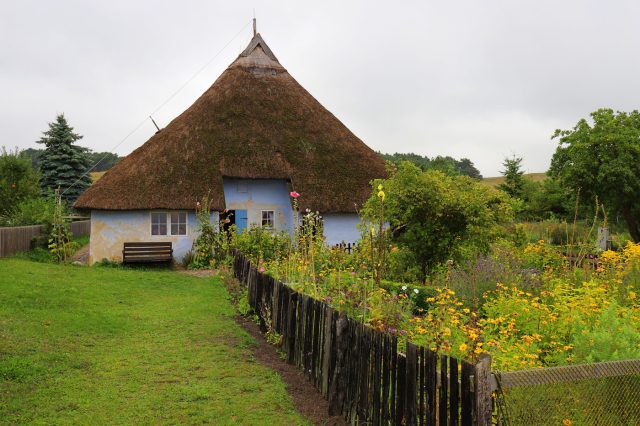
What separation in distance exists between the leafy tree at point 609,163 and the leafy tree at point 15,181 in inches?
1150

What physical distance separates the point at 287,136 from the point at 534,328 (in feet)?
53.7

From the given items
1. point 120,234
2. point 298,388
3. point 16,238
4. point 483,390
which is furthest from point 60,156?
point 483,390

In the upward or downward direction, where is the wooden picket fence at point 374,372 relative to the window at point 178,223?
downward

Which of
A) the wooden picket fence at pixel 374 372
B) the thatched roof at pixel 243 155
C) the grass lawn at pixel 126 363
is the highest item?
the thatched roof at pixel 243 155

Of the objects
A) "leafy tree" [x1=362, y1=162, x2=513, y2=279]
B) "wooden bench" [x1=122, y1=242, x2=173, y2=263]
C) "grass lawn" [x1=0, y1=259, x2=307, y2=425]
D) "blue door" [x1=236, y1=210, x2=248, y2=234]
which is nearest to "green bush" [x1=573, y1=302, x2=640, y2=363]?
"grass lawn" [x1=0, y1=259, x2=307, y2=425]

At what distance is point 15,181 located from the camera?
2923cm

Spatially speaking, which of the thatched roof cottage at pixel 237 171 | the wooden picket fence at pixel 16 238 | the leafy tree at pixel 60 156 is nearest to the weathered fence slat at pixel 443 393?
the thatched roof cottage at pixel 237 171

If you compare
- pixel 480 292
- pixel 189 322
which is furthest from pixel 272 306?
pixel 480 292

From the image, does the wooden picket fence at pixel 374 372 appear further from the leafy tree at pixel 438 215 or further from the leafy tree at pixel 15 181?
the leafy tree at pixel 15 181

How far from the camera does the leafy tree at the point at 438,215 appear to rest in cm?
1099

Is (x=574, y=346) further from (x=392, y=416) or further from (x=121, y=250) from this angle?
(x=121, y=250)

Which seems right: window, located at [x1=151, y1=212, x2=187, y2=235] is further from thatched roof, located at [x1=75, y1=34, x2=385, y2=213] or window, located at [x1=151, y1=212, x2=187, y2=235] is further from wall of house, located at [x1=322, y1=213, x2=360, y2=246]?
wall of house, located at [x1=322, y1=213, x2=360, y2=246]

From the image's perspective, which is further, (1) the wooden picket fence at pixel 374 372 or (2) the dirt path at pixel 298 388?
(2) the dirt path at pixel 298 388

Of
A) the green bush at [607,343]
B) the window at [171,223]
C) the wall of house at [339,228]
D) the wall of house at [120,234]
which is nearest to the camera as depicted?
the green bush at [607,343]
